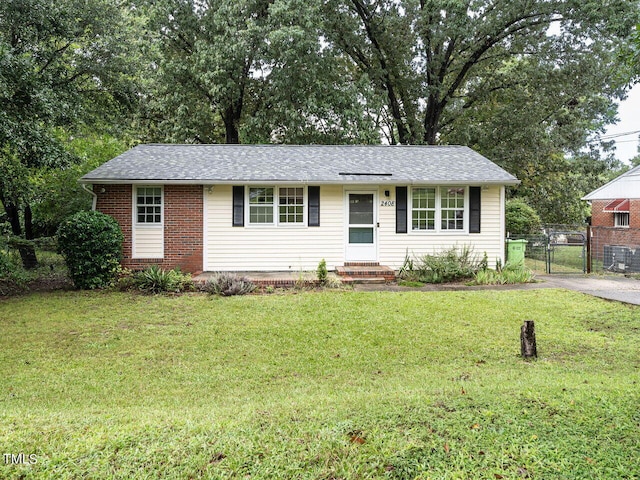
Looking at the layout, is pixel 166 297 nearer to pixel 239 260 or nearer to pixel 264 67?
pixel 239 260

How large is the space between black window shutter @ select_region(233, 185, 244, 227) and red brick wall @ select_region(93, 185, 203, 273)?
3.17 feet

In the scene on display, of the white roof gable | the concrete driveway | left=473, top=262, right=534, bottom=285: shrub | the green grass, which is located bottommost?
the green grass

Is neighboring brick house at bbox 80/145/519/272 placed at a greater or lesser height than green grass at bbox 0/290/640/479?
greater

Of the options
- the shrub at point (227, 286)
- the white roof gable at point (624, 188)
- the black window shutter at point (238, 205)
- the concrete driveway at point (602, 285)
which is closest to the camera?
the concrete driveway at point (602, 285)

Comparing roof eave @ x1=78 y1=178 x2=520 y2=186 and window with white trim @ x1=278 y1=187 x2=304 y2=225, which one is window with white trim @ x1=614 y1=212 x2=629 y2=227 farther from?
window with white trim @ x1=278 y1=187 x2=304 y2=225

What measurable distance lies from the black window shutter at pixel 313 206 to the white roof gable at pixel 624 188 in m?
14.3

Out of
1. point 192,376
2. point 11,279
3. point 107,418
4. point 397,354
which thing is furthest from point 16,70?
point 397,354

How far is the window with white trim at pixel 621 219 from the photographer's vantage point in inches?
783

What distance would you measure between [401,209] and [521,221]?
26.8 ft

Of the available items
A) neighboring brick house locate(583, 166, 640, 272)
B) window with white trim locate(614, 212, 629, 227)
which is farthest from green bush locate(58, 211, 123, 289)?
window with white trim locate(614, 212, 629, 227)

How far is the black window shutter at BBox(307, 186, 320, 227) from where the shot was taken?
12430 mm

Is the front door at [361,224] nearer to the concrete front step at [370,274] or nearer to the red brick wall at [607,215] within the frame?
the concrete front step at [370,274]

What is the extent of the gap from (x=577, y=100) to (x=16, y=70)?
23221mm

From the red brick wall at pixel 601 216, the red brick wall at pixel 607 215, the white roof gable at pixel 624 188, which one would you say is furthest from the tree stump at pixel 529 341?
the red brick wall at pixel 601 216
